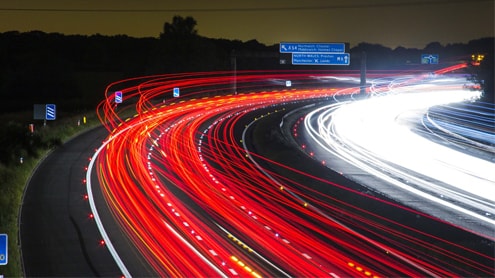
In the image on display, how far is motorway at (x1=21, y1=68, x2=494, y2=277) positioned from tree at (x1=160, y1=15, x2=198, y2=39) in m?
77.2

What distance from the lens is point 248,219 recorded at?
65.2ft

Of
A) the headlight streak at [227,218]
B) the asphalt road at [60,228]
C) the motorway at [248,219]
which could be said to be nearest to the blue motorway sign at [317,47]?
the motorway at [248,219]

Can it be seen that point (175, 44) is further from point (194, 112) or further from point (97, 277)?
point (97, 277)

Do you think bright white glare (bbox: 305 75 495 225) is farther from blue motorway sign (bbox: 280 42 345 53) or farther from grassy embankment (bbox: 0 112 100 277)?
grassy embankment (bbox: 0 112 100 277)

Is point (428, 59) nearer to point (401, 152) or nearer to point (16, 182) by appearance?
point (401, 152)

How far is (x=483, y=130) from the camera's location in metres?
45.1

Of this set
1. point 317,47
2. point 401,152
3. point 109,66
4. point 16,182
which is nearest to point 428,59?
point 317,47

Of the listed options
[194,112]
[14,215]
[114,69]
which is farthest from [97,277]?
[114,69]

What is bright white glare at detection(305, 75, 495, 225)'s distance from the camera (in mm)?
25391

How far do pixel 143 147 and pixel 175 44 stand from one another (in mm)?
75127

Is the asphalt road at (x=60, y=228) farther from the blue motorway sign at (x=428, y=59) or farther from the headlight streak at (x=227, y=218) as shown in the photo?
the blue motorway sign at (x=428, y=59)

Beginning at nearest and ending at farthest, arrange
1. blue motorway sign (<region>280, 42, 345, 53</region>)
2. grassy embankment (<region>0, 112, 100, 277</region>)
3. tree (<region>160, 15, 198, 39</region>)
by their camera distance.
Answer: grassy embankment (<region>0, 112, 100, 277</region>), blue motorway sign (<region>280, 42, 345, 53</region>), tree (<region>160, 15, 198, 39</region>)

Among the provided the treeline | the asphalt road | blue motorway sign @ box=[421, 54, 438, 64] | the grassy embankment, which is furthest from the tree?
the asphalt road

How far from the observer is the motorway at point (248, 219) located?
15.3 m
